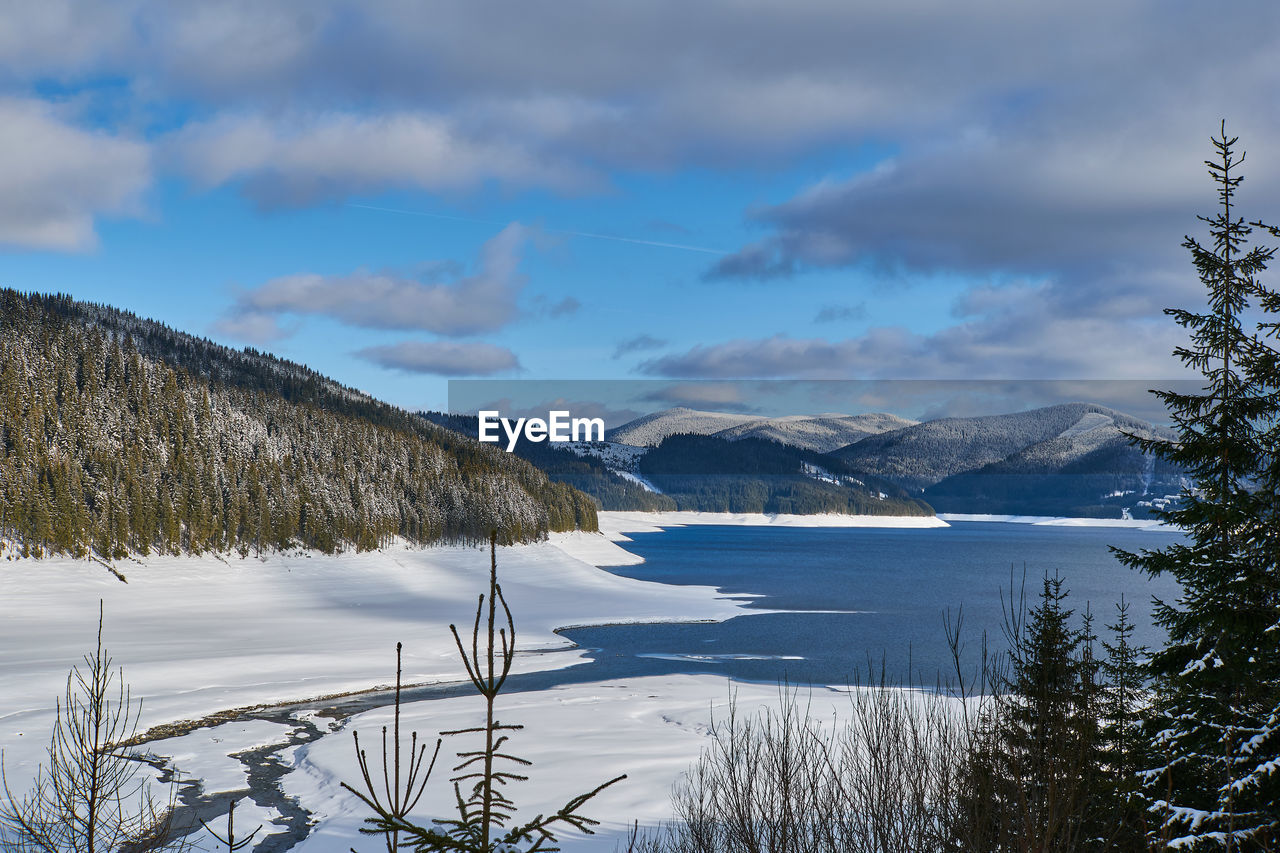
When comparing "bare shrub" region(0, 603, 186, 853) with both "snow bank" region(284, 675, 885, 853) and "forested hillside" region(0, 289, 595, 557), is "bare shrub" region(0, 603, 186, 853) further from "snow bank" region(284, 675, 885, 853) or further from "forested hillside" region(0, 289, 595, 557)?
"forested hillside" region(0, 289, 595, 557)

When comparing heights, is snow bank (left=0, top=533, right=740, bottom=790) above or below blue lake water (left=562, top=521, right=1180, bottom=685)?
above

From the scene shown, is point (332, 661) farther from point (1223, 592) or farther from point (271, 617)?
point (1223, 592)

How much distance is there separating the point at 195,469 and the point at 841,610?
46.6 metres

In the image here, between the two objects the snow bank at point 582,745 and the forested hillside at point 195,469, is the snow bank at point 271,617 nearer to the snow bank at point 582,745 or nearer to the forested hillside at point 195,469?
the forested hillside at point 195,469

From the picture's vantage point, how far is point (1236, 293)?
35.3 feet

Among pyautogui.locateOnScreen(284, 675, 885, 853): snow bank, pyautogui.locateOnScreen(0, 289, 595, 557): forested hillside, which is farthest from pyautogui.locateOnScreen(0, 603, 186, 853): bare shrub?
pyautogui.locateOnScreen(0, 289, 595, 557): forested hillside

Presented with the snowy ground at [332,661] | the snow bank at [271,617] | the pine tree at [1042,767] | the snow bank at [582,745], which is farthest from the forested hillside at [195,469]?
the pine tree at [1042,767]

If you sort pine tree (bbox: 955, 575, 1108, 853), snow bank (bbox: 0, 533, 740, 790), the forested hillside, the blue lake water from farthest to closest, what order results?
Result: the forested hillside < the blue lake water < snow bank (bbox: 0, 533, 740, 790) < pine tree (bbox: 955, 575, 1108, 853)

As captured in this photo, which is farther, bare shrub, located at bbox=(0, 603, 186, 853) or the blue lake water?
the blue lake water

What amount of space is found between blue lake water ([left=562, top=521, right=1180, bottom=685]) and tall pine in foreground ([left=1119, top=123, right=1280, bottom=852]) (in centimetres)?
393

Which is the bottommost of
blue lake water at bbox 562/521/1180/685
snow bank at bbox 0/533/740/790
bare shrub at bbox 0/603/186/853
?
blue lake water at bbox 562/521/1180/685

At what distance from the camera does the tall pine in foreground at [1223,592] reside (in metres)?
9.50

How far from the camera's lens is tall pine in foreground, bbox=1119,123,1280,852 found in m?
9.50

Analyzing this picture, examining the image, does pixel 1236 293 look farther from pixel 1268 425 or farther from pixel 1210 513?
pixel 1210 513
